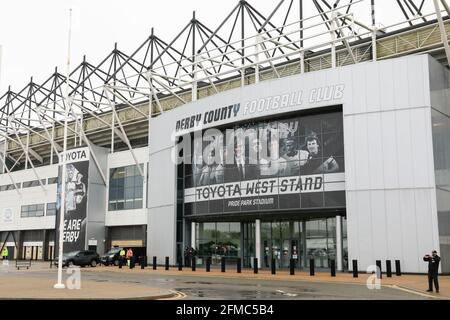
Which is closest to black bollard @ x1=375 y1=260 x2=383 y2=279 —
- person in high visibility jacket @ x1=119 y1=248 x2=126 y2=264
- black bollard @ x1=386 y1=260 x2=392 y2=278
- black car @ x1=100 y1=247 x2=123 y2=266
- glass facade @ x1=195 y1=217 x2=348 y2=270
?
black bollard @ x1=386 y1=260 x2=392 y2=278

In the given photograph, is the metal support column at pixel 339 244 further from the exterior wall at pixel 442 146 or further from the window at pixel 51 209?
the window at pixel 51 209

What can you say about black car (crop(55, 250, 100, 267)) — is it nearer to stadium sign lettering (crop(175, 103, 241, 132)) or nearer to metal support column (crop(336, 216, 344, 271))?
stadium sign lettering (crop(175, 103, 241, 132))

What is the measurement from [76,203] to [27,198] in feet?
49.5

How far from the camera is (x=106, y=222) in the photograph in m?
57.8

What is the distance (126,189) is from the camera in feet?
184

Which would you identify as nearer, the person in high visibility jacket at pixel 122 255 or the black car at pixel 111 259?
the person in high visibility jacket at pixel 122 255

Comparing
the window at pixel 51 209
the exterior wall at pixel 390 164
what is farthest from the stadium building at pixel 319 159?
the window at pixel 51 209

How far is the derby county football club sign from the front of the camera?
5634 cm

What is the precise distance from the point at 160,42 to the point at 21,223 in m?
29.3

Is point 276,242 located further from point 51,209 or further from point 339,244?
point 51,209

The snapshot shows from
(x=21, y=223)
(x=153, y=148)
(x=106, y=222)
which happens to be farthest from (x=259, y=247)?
(x=21, y=223)

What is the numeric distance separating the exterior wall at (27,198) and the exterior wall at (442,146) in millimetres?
46561

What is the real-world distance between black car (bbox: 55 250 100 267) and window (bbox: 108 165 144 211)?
838 centimetres

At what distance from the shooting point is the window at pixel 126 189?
5472 cm
